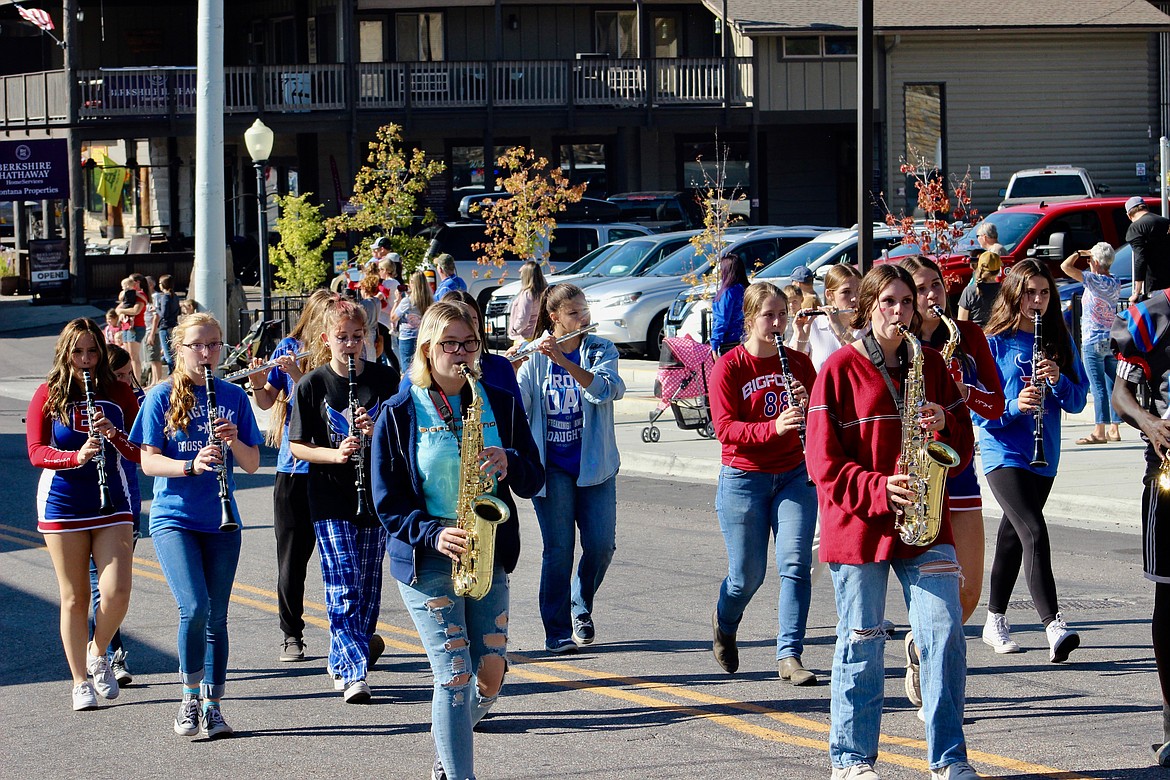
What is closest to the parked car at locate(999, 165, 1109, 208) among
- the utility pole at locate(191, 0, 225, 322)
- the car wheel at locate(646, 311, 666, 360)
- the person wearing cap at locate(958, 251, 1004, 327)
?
the car wheel at locate(646, 311, 666, 360)

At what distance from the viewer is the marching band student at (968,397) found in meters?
6.87

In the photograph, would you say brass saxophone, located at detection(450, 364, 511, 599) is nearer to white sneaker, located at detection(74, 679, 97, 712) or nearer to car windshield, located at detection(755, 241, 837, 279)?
white sneaker, located at detection(74, 679, 97, 712)

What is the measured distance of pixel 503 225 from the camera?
941 inches

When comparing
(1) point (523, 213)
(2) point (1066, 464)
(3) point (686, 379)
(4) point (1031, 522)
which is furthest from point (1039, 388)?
(1) point (523, 213)

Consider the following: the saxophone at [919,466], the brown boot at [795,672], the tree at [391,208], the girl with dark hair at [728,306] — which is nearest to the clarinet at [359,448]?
the brown boot at [795,672]

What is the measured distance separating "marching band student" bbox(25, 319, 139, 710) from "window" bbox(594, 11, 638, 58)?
33.6 meters

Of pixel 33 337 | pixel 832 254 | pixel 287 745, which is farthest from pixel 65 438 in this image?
pixel 33 337

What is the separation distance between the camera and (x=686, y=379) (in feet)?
50.4

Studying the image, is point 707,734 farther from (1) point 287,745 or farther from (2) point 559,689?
(1) point 287,745

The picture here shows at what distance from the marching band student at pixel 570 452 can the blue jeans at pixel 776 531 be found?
38.9 inches

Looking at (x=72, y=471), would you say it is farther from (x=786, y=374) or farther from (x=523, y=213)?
(x=523, y=213)

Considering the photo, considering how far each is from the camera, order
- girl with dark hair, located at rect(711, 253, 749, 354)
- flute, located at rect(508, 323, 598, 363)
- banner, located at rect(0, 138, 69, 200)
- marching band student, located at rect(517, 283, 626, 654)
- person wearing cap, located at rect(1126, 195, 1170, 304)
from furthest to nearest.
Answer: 1. banner, located at rect(0, 138, 69, 200)
2. person wearing cap, located at rect(1126, 195, 1170, 304)
3. girl with dark hair, located at rect(711, 253, 749, 354)
4. marching band student, located at rect(517, 283, 626, 654)
5. flute, located at rect(508, 323, 598, 363)

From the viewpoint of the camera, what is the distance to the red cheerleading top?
7.23m

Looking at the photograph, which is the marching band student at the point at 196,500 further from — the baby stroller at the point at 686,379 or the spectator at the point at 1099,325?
the spectator at the point at 1099,325
